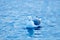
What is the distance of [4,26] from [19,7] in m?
1.54

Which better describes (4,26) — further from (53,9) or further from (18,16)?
(53,9)

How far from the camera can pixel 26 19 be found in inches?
Result: 144

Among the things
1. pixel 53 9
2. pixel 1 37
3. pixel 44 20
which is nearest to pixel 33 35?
pixel 1 37

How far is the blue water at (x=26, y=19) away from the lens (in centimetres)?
294

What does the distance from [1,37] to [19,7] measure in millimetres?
2013

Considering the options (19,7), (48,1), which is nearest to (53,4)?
(48,1)

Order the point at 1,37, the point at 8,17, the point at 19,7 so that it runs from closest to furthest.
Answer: the point at 1,37, the point at 8,17, the point at 19,7

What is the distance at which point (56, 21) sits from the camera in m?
3.58

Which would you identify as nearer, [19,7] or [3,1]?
[19,7]

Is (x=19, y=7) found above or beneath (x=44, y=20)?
above

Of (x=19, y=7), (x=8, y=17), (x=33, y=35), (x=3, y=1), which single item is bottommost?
(x=33, y=35)

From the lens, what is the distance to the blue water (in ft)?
9.64

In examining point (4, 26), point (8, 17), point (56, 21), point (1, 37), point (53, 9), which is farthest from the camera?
point (53, 9)

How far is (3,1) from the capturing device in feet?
18.0
